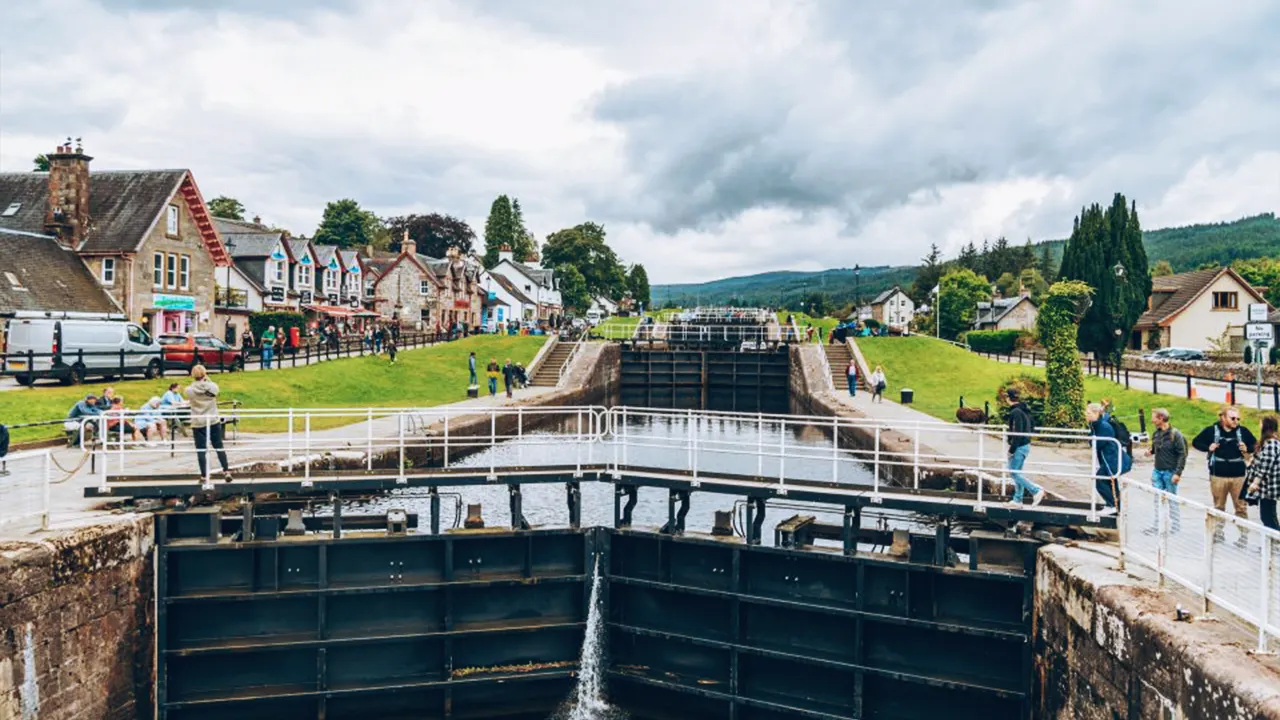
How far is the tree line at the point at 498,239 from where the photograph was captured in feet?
354

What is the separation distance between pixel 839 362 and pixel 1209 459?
3460 centimetres

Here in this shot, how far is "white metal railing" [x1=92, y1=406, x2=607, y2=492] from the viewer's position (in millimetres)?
14016

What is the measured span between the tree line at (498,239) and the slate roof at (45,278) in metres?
61.0

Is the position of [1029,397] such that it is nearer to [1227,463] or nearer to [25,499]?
[1227,463]

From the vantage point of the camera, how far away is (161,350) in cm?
3123

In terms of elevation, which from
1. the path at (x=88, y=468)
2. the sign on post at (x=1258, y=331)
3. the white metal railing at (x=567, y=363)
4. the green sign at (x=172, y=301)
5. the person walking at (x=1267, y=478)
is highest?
the green sign at (x=172, y=301)

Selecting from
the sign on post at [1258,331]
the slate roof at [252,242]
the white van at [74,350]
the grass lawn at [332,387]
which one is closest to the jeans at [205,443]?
the grass lawn at [332,387]

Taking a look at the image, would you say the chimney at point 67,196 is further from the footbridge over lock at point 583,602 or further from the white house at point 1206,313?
the white house at point 1206,313

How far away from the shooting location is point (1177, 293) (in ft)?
209

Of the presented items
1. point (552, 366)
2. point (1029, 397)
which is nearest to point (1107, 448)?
point (1029, 397)

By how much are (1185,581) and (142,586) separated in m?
12.8

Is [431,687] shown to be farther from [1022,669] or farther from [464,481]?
[1022,669]

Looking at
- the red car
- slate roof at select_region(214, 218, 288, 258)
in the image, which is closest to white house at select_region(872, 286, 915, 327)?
slate roof at select_region(214, 218, 288, 258)

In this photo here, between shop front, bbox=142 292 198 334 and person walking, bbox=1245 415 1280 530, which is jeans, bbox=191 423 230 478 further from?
shop front, bbox=142 292 198 334
